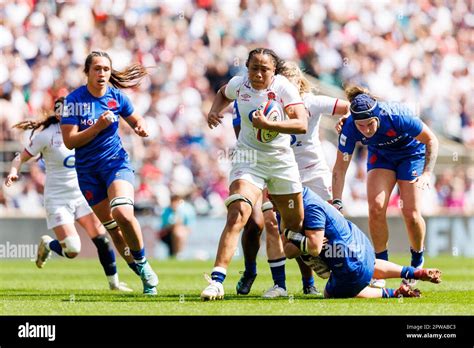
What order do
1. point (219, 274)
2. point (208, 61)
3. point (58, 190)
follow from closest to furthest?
point (219, 274), point (58, 190), point (208, 61)

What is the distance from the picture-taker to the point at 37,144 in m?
13.2

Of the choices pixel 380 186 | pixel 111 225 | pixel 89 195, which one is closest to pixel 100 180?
pixel 89 195

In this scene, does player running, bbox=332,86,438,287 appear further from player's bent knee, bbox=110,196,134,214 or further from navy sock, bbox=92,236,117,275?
navy sock, bbox=92,236,117,275

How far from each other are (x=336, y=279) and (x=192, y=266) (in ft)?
30.5

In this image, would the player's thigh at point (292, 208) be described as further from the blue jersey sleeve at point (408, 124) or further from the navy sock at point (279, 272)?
the blue jersey sleeve at point (408, 124)

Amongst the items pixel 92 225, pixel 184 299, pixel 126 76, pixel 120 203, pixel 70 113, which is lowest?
pixel 184 299

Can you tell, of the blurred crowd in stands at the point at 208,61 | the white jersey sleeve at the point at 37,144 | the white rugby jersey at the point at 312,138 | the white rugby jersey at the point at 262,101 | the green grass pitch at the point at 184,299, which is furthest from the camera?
the blurred crowd in stands at the point at 208,61

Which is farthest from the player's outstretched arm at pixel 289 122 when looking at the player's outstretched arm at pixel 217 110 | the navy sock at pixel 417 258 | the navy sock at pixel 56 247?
the navy sock at pixel 56 247

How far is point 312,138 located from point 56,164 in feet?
11.8

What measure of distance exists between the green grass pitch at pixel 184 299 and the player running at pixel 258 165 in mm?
551

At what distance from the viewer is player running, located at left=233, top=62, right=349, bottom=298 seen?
1144 cm

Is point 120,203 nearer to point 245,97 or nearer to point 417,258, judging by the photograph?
point 245,97

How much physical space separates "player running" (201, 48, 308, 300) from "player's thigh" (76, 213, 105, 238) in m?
3.21

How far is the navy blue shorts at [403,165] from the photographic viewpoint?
1209 centimetres
